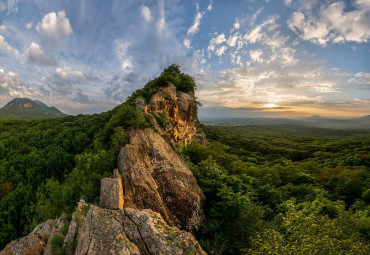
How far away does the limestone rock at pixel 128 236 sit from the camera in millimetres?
9484

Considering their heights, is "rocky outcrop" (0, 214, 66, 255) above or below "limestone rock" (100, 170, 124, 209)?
below

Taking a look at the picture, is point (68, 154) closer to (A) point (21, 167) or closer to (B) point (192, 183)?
(A) point (21, 167)

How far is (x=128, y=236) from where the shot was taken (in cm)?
1033

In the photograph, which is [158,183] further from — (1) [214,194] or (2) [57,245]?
(2) [57,245]

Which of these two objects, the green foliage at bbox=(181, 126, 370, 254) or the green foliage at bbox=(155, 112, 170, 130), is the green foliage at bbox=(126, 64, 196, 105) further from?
the green foliage at bbox=(181, 126, 370, 254)

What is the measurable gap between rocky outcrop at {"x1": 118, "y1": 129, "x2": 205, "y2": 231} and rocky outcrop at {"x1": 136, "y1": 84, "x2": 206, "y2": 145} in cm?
509

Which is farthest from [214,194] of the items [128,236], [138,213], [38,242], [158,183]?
[38,242]

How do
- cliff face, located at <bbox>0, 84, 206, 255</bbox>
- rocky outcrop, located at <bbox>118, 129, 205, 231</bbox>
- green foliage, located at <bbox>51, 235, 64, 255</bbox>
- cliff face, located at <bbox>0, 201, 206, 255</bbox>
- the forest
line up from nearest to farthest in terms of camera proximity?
cliff face, located at <bbox>0, 201, 206, 255</bbox>, cliff face, located at <bbox>0, 84, 206, 255</bbox>, green foliage, located at <bbox>51, 235, 64, 255</bbox>, the forest, rocky outcrop, located at <bbox>118, 129, 205, 231</bbox>

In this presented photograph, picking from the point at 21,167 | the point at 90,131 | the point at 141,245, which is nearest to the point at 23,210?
the point at 21,167

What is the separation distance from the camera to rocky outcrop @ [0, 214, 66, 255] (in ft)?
39.1

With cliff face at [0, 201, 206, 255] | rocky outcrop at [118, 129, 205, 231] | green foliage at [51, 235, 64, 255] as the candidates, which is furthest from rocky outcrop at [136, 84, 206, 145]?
green foliage at [51, 235, 64, 255]

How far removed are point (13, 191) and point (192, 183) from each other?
3289 cm

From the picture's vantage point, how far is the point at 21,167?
3111 cm

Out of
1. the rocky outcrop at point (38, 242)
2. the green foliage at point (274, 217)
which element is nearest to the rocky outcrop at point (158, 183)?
the green foliage at point (274, 217)
